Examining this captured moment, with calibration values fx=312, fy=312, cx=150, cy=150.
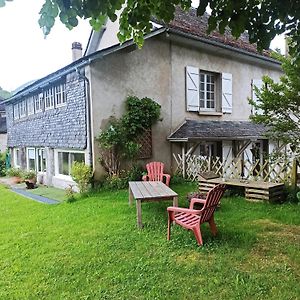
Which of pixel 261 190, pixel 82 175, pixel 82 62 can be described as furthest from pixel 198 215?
pixel 82 62

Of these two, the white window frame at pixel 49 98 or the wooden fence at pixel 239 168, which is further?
the white window frame at pixel 49 98

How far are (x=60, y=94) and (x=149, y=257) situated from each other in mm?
9027

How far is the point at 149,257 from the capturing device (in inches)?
178

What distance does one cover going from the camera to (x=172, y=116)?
1220 centimetres

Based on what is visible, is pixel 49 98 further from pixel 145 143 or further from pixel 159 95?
pixel 145 143

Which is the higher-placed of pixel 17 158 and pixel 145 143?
pixel 145 143

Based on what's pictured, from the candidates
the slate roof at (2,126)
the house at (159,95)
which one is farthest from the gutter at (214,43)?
the slate roof at (2,126)

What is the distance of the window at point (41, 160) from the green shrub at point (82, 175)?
430 cm

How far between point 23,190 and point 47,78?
173 inches

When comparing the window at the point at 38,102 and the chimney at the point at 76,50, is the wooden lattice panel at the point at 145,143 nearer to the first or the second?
the window at the point at 38,102

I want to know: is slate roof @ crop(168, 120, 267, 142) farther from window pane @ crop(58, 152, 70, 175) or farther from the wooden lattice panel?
window pane @ crop(58, 152, 70, 175)

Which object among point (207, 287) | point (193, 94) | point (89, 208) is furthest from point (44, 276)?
point (193, 94)

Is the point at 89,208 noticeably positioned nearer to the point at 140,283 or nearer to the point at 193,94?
the point at 140,283

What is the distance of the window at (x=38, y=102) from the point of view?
44.7 feet
